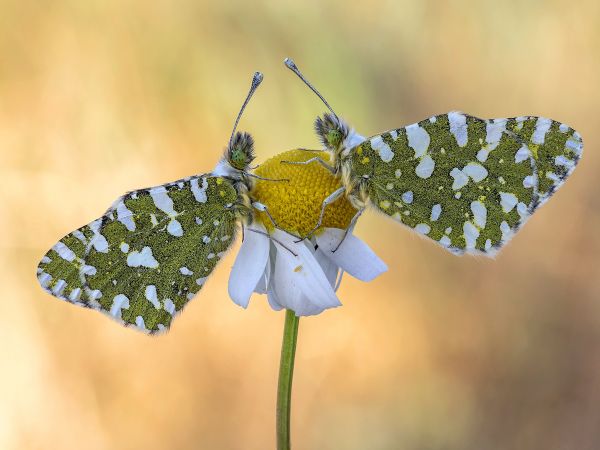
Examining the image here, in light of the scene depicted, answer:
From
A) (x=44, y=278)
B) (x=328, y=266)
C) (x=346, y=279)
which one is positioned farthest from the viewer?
(x=346, y=279)

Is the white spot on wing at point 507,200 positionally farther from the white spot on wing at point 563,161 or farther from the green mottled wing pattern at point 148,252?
the green mottled wing pattern at point 148,252

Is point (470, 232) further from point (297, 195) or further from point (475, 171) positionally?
point (297, 195)

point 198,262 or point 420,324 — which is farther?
point 420,324

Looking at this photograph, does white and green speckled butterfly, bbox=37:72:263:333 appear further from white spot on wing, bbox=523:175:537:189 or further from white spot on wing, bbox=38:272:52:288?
white spot on wing, bbox=523:175:537:189

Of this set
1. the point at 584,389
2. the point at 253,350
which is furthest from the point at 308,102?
the point at 584,389

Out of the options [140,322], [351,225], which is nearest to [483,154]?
[351,225]

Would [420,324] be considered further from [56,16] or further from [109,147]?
[56,16]
